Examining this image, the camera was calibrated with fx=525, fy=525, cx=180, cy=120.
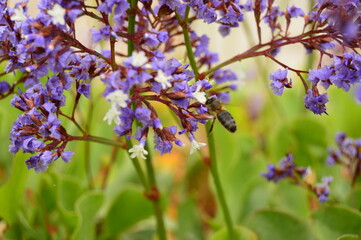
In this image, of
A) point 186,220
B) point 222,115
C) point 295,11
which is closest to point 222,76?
point 222,115

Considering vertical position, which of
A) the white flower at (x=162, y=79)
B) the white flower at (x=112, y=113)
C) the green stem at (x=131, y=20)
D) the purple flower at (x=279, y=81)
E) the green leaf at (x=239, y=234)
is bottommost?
the green leaf at (x=239, y=234)

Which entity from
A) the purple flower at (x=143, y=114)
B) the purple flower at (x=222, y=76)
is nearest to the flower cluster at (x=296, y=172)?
the purple flower at (x=222, y=76)

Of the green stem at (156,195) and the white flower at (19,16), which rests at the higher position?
the white flower at (19,16)

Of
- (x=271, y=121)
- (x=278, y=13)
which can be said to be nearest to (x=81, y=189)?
(x=278, y=13)

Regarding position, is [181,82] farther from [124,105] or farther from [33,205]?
[33,205]

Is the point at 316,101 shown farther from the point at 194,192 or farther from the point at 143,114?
the point at 194,192

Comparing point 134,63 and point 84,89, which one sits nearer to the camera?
point 134,63

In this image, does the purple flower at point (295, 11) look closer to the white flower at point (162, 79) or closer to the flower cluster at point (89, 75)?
the flower cluster at point (89, 75)
